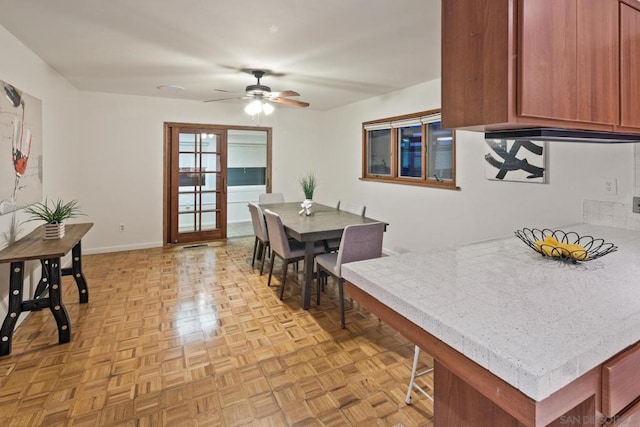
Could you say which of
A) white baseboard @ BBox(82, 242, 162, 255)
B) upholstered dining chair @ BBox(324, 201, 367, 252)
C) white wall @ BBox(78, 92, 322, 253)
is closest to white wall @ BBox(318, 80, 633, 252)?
upholstered dining chair @ BBox(324, 201, 367, 252)

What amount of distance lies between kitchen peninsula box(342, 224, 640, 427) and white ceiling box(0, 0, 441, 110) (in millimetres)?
1772

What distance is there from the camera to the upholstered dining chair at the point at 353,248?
2611mm

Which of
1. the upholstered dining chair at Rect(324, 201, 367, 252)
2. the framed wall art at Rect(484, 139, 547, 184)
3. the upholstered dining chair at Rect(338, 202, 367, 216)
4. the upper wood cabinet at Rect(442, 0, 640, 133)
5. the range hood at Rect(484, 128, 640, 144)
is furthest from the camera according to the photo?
the upholstered dining chair at Rect(338, 202, 367, 216)

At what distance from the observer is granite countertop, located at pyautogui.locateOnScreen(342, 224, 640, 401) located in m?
0.73

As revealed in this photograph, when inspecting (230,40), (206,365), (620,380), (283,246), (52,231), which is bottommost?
(206,365)

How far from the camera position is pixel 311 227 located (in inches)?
118

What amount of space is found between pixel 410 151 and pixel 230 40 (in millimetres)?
2716

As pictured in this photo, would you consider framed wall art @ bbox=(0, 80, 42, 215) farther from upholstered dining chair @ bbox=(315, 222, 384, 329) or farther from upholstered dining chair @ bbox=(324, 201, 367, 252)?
upholstered dining chair @ bbox=(324, 201, 367, 252)

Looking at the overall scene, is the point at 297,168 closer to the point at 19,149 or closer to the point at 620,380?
the point at 19,149

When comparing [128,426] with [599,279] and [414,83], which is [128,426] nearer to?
[599,279]

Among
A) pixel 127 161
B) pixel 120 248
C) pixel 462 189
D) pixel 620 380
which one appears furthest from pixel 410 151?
pixel 120 248

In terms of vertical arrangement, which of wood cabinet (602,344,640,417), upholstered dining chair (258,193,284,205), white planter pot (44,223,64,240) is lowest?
wood cabinet (602,344,640,417)

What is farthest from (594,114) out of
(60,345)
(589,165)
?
(60,345)

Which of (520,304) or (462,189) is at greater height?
(462,189)
